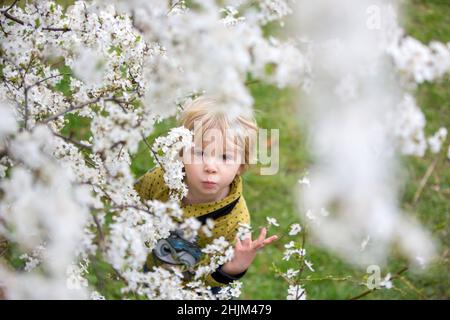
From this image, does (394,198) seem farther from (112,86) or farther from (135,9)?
(135,9)

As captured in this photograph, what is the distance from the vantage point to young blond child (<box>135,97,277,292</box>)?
2.85 m

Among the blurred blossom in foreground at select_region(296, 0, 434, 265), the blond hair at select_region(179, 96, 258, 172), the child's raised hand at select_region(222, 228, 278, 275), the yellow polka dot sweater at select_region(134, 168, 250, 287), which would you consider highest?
the blurred blossom in foreground at select_region(296, 0, 434, 265)

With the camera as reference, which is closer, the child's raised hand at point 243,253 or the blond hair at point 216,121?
the child's raised hand at point 243,253

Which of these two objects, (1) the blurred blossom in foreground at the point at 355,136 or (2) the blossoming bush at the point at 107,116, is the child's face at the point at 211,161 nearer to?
(2) the blossoming bush at the point at 107,116

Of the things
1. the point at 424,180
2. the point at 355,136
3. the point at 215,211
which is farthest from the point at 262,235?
the point at 424,180

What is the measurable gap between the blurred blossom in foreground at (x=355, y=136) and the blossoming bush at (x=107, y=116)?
132 cm

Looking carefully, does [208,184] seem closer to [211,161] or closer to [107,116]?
[211,161]

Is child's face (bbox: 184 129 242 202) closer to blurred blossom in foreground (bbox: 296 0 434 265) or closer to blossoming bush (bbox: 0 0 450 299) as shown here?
blossoming bush (bbox: 0 0 450 299)

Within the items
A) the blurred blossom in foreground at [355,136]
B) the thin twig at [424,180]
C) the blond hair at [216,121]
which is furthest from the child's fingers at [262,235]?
the thin twig at [424,180]

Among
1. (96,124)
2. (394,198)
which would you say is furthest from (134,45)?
(394,198)

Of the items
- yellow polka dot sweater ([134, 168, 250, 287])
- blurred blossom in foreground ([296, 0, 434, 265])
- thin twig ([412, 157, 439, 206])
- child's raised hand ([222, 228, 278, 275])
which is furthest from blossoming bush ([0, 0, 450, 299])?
thin twig ([412, 157, 439, 206])

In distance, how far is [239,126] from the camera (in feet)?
9.87

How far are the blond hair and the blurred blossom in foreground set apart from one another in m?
1.08

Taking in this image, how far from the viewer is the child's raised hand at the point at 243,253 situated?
104 inches
